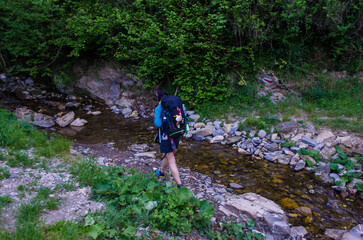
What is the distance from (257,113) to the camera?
8680mm

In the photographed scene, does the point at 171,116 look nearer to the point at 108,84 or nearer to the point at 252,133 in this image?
the point at 252,133

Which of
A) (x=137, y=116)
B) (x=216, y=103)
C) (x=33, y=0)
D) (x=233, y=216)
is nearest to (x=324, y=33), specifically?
(x=216, y=103)

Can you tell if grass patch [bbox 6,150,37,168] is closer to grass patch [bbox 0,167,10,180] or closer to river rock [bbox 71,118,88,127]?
grass patch [bbox 0,167,10,180]

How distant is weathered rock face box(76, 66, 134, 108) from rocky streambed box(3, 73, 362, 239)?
1.85 m

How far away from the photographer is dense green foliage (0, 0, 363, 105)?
898 centimetres

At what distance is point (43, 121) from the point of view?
9211 mm

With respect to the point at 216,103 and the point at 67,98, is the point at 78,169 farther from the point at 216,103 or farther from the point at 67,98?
the point at 67,98

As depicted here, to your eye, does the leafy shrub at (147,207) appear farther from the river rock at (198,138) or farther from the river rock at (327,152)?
the river rock at (327,152)

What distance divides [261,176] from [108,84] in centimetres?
941

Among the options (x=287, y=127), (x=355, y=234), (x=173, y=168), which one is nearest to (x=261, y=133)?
(x=287, y=127)

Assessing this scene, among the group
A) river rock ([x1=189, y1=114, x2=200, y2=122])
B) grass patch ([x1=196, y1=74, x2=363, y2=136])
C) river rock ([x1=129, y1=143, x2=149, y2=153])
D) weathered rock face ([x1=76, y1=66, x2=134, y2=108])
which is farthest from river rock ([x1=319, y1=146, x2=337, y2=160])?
weathered rock face ([x1=76, y1=66, x2=134, y2=108])

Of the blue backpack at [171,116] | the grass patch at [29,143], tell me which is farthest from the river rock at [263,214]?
the grass patch at [29,143]

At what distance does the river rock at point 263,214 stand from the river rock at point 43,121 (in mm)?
7848

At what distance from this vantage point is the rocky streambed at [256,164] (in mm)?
4270
